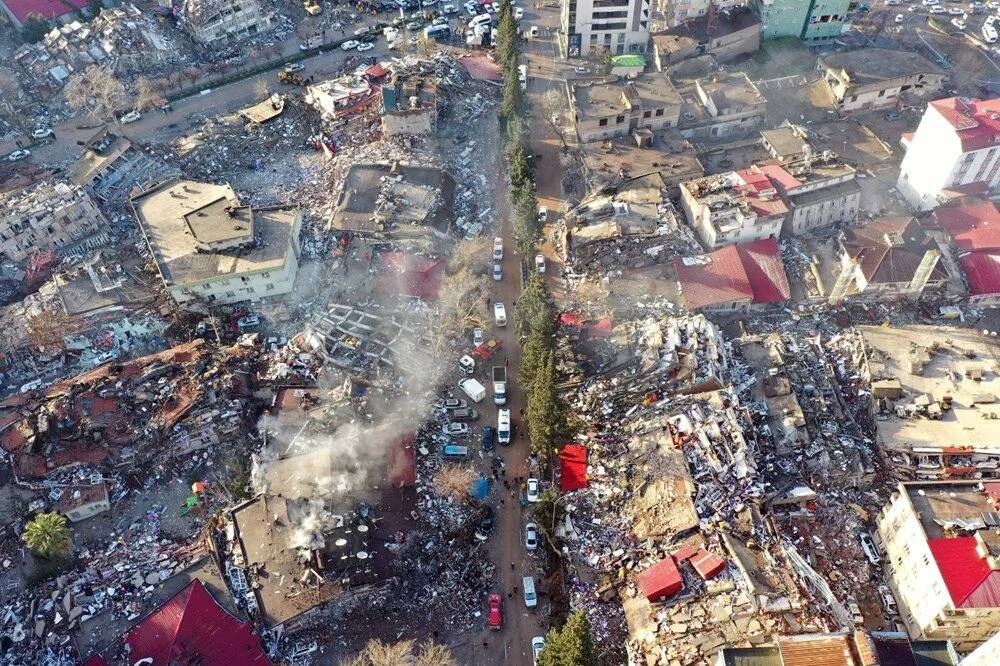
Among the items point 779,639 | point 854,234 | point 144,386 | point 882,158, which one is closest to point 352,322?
point 144,386

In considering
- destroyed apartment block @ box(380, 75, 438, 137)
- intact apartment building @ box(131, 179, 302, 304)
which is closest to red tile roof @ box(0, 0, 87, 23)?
intact apartment building @ box(131, 179, 302, 304)

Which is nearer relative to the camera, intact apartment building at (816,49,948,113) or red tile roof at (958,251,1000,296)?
red tile roof at (958,251,1000,296)

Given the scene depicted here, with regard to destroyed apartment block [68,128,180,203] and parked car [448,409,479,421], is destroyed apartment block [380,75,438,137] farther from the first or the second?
parked car [448,409,479,421]

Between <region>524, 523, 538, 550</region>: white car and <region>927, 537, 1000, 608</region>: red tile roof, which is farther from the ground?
<region>927, 537, 1000, 608</region>: red tile roof

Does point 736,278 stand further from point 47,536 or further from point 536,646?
point 47,536

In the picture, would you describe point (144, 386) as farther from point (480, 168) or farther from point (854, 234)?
point (854, 234)

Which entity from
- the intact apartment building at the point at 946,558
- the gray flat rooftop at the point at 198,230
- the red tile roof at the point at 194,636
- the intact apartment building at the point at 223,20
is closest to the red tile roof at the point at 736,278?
the intact apartment building at the point at 946,558

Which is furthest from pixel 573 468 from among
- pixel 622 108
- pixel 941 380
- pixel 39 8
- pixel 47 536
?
pixel 39 8
